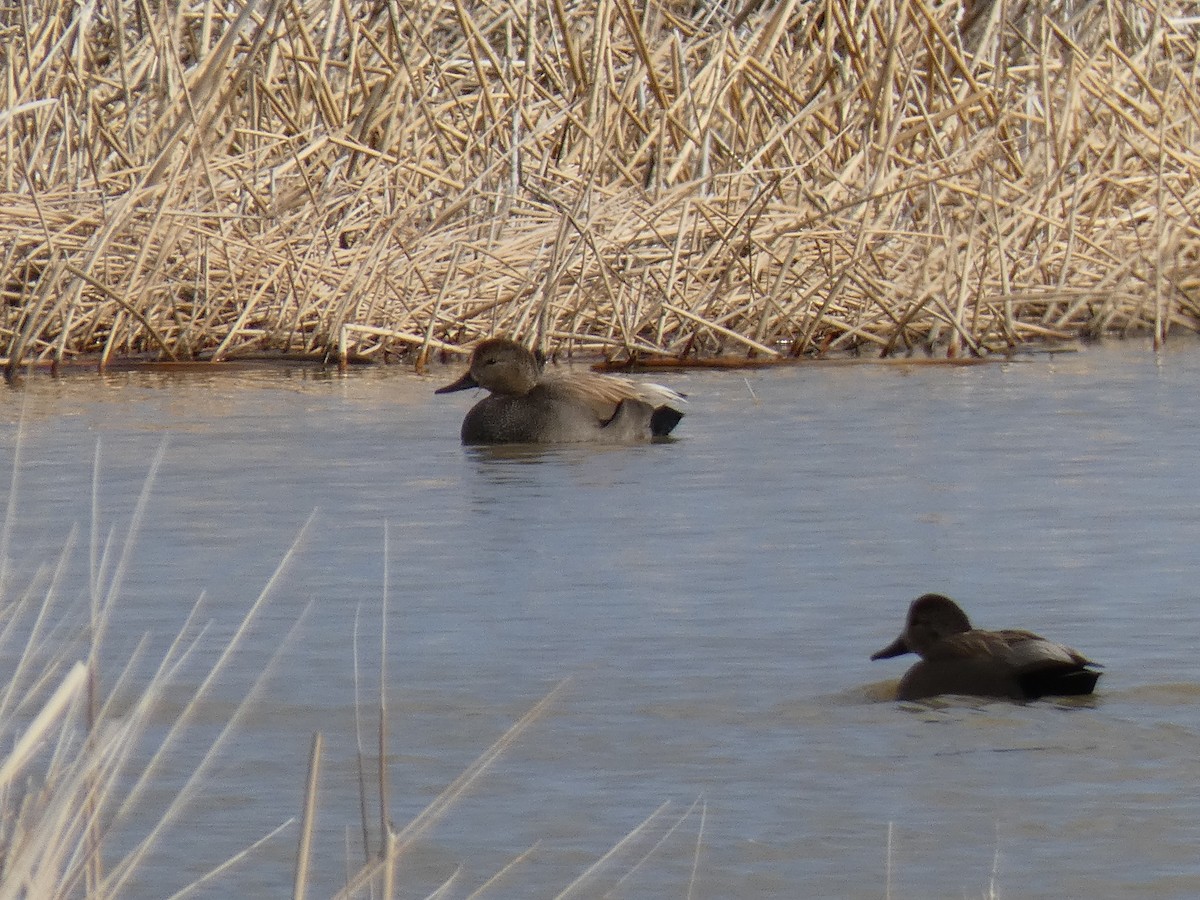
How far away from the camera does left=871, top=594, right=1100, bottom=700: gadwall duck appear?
176 inches

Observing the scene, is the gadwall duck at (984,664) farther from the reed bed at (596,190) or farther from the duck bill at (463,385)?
the reed bed at (596,190)

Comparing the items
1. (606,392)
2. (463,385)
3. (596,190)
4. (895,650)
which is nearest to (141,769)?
(895,650)

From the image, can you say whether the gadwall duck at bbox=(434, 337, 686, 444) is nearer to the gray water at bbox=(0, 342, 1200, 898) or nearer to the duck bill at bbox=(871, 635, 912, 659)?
the gray water at bbox=(0, 342, 1200, 898)

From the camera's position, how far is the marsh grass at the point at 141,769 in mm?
2211

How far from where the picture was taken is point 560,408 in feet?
29.9

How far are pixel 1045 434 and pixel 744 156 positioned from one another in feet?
10.4

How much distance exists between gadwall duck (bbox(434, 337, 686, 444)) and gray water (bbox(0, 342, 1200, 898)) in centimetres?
16

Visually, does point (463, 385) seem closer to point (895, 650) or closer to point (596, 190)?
point (596, 190)

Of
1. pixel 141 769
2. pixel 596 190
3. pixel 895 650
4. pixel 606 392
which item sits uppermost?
pixel 596 190

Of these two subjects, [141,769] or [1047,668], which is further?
[1047,668]

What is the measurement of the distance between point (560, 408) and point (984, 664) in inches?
182

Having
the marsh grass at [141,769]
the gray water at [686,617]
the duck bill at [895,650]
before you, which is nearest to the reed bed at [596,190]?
the gray water at [686,617]

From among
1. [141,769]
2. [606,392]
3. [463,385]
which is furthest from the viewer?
[463,385]

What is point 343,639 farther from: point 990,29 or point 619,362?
point 990,29
